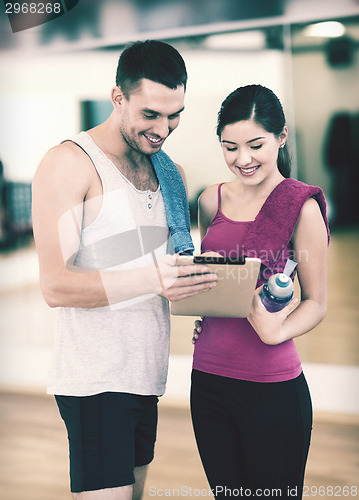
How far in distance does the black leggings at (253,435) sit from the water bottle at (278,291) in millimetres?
235

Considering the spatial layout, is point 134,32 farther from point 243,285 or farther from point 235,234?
point 243,285

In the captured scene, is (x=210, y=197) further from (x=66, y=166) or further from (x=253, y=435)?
(x=253, y=435)

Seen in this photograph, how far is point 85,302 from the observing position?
4.39 feet

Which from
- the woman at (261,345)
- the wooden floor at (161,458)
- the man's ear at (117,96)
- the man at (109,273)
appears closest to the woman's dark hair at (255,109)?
the woman at (261,345)

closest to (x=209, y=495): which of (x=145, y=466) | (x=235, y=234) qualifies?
(x=145, y=466)

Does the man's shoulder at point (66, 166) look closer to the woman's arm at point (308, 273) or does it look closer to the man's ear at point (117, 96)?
the man's ear at point (117, 96)

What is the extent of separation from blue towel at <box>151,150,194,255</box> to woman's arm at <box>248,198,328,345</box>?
0.94ft

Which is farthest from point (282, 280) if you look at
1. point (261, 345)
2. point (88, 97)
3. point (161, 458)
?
point (88, 97)

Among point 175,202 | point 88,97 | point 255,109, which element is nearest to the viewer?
point 255,109

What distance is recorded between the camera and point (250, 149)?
143cm

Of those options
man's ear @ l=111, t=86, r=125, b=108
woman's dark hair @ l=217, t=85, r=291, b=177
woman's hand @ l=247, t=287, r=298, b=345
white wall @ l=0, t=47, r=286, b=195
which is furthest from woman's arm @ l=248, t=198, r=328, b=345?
white wall @ l=0, t=47, r=286, b=195

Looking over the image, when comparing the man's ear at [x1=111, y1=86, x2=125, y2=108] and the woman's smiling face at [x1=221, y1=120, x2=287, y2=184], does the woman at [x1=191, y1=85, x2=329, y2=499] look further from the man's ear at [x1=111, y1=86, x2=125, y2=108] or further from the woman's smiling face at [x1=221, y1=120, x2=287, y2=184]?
the man's ear at [x1=111, y1=86, x2=125, y2=108]

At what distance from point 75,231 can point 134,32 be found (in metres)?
2.87

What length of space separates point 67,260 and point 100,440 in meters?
0.45
